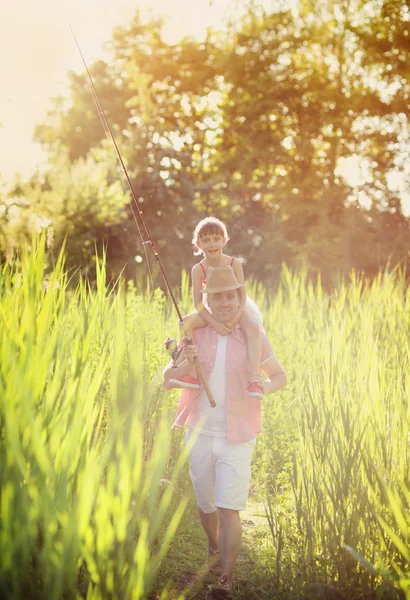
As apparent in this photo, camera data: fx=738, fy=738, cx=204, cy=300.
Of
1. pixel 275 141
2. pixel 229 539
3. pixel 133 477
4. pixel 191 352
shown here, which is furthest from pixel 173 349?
pixel 275 141

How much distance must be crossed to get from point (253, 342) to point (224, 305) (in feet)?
0.85

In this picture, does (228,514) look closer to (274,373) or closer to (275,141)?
(274,373)

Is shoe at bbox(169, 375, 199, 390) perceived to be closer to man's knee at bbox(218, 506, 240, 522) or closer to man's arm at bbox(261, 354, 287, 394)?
man's arm at bbox(261, 354, 287, 394)

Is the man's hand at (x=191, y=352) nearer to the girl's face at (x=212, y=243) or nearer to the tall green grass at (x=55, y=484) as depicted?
the tall green grass at (x=55, y=484)

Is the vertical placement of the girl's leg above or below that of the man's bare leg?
above

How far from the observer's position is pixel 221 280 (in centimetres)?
383

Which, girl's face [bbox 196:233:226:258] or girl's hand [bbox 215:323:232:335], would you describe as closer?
girl's hand [bbox 215:323:232:335]

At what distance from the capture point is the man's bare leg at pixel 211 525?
158 inches

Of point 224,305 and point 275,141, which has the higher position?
point 275,141

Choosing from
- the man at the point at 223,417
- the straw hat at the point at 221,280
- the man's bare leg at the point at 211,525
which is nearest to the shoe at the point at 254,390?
the man at the point at 223,417

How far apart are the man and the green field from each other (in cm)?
22

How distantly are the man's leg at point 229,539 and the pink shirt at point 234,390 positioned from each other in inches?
14.4

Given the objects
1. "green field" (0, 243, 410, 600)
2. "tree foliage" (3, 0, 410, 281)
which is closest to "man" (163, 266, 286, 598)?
"green field" (0, 243, 410, 600)

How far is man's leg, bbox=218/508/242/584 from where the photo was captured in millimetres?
3654
